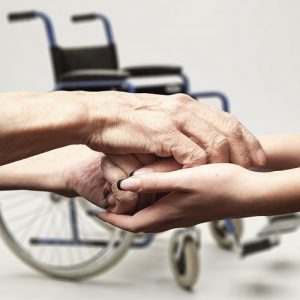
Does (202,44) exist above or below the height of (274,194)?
below

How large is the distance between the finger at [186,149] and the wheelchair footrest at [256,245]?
140cm

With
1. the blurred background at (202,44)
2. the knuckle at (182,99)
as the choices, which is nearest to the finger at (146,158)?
the knuckle at (182,99)

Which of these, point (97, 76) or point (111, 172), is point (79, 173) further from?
point (97, 76)

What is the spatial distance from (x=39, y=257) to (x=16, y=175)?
5.19 ft

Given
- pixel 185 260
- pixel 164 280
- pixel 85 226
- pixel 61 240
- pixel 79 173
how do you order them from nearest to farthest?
1. pixel 79 173
2. pixel 185 260
3. pixel 164 280
4. pixel 61 240
5. pixel 85 226

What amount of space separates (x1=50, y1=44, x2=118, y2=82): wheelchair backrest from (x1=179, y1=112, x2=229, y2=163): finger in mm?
1903

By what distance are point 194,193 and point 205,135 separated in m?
0.13

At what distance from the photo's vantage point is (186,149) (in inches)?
41.6

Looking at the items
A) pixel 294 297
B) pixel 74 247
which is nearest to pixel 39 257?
pixel 74 247

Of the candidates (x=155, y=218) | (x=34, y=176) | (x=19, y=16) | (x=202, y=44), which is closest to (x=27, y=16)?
(x=19, y=16)

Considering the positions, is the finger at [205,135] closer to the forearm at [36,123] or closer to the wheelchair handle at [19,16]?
the forearm at [36,123]

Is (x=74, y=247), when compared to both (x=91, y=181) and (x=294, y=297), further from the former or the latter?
(x=91, y=181)

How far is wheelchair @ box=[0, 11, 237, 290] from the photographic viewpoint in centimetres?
239

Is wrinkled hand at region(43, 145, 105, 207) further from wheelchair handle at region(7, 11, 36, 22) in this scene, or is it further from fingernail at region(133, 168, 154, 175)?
wheelchair handle at region(7, 11, 36, 22)
